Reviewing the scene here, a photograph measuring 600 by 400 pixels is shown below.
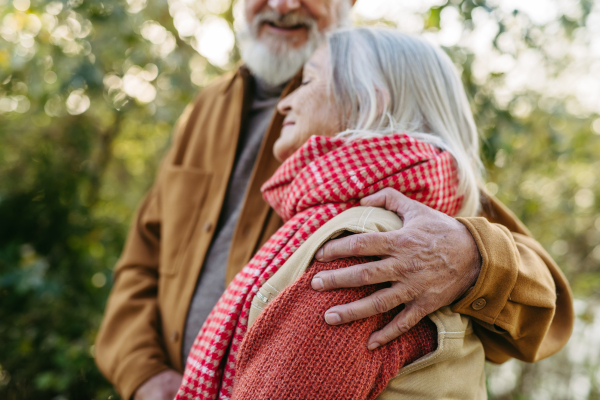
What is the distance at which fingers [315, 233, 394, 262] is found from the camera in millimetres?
1021

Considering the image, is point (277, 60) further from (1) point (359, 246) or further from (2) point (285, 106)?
(1) point (359, 246)

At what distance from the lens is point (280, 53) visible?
1835 millimetres

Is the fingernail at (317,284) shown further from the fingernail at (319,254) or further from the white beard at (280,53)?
the white beard at (280,53)

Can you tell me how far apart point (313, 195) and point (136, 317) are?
1.16 meters

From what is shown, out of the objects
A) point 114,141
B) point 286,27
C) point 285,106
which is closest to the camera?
point 285,106

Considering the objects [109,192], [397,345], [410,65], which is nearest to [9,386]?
[109,192]

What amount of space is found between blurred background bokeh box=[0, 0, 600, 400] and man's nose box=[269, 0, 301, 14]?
0.82 metres

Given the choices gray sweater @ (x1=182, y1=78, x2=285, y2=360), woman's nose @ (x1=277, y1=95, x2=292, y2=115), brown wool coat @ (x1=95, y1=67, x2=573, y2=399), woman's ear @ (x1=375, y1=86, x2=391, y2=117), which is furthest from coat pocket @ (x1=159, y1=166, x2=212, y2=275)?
woman's ear @ (x1=375, y1=86, x2=391, y2=117)

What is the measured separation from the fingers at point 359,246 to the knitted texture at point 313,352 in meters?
0.03

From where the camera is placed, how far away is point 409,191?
1.19 m

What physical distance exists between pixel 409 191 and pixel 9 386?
345 cm

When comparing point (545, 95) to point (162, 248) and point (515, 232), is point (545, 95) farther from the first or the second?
point (162, 248)

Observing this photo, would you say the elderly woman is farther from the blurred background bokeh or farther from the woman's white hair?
the blurred background bokeh

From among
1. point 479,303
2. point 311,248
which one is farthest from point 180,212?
point 479,303
